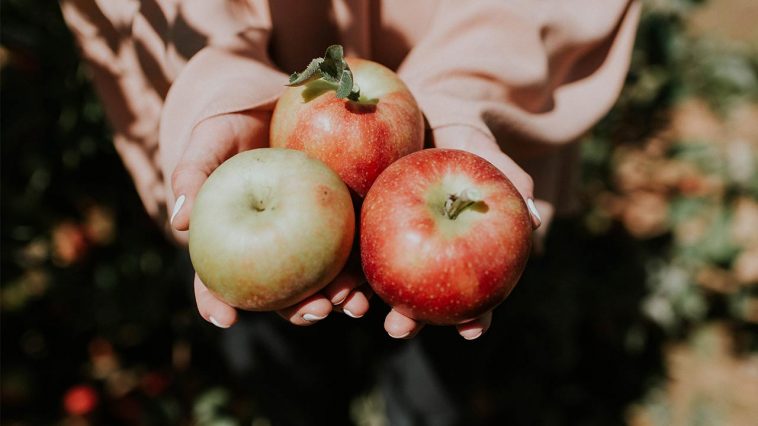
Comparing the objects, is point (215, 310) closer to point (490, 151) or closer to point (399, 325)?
point (399, 325)

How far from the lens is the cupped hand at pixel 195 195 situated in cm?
140

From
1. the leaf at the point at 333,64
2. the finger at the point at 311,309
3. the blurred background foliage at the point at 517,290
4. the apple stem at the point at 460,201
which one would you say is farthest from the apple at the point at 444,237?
the blurred background foliage at the point at 517,290

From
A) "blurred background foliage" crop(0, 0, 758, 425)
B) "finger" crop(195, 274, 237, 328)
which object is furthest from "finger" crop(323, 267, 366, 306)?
"blurred background foliage" crop(0, 0, 758, 425)

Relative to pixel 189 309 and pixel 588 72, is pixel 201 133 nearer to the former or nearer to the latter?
pixel 588 72

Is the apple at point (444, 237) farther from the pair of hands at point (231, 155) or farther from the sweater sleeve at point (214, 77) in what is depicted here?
the sweater sleeve at point (214, 77)

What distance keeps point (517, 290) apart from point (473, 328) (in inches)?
51.6

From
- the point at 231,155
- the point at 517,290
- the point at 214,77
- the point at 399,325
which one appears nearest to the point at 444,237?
the point at 399,325

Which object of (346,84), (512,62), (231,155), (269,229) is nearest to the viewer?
(269,229)

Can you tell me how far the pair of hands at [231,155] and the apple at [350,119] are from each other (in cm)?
12

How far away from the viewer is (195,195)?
1.39 m

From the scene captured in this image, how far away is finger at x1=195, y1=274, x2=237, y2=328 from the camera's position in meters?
1.45

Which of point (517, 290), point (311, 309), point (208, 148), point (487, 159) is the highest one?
point (208, 148)

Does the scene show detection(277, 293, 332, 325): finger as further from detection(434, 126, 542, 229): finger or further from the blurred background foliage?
the blurred background foliage

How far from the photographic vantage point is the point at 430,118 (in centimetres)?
173
